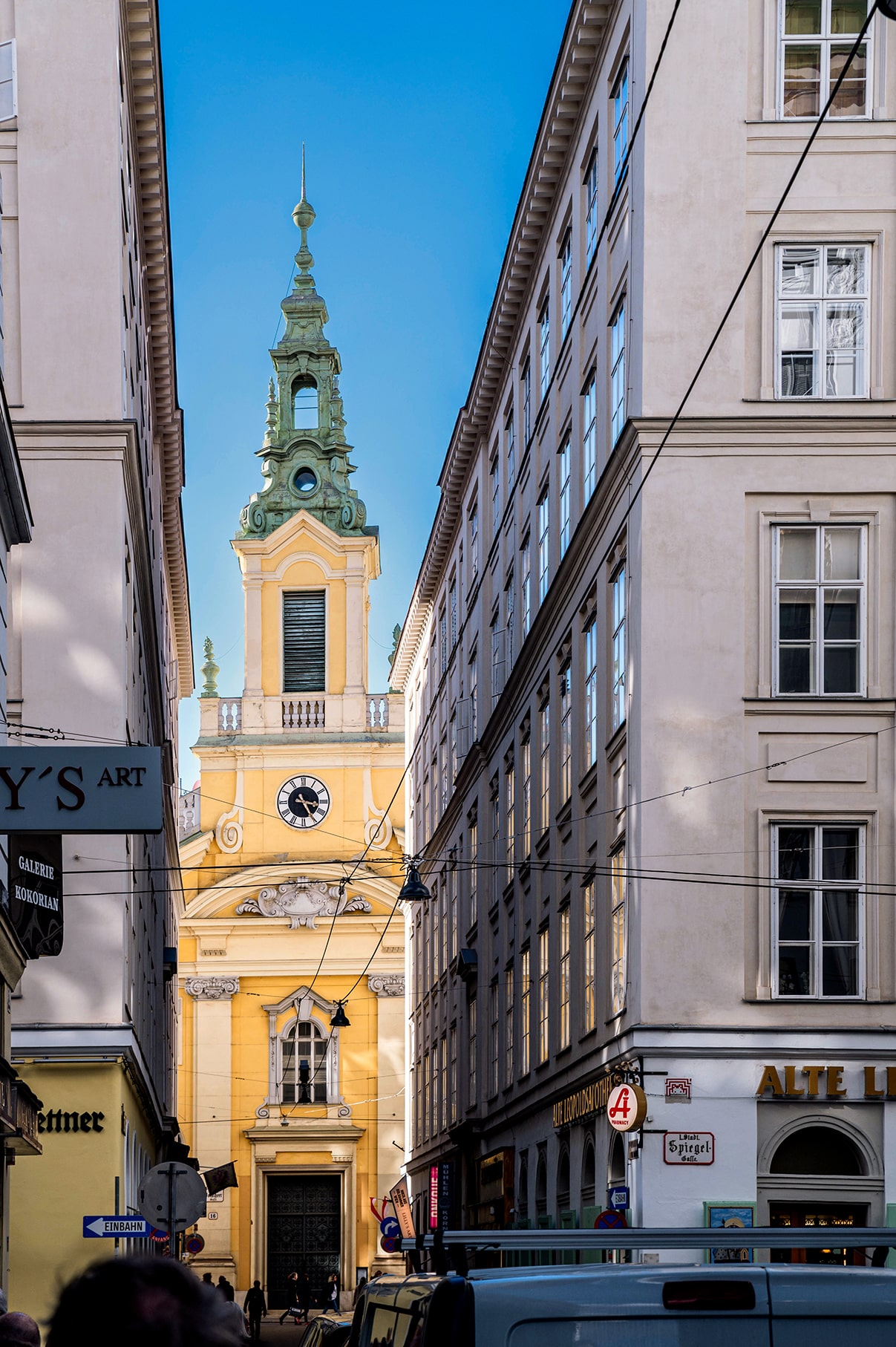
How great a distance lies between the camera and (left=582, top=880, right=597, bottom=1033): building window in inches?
1085

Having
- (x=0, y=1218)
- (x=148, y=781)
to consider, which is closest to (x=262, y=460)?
(x=0, y=1218)

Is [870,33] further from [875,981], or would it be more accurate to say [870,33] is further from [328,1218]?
[328,1218]

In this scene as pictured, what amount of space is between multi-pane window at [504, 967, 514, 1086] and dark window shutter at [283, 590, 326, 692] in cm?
3379

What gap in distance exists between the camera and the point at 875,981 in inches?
922

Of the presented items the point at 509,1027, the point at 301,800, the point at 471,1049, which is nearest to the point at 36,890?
the point at 509,1027

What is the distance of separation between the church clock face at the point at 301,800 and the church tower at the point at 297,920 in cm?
7

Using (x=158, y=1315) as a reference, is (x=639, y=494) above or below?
above

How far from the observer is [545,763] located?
111ft

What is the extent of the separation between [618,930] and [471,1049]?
61.4ft

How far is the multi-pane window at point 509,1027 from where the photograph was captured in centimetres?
3669

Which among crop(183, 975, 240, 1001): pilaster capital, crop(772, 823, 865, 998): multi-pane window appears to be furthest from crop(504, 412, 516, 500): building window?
crop(183, 975, 240, 1001): pilaster capital

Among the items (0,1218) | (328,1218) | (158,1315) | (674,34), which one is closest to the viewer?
(158,1315)

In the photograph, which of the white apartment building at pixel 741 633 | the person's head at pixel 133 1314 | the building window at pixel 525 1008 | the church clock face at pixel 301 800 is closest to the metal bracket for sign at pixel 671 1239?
the person's head at pixel 133 1314

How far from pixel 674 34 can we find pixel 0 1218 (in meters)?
15.3
